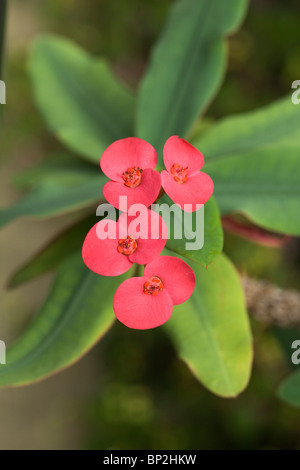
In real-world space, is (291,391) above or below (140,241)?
below

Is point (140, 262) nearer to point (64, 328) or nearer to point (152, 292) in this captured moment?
point (152, 292)

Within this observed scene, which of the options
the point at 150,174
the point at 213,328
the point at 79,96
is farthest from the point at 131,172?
the point at 79,96

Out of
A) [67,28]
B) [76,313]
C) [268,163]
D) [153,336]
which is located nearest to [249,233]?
[268,163]

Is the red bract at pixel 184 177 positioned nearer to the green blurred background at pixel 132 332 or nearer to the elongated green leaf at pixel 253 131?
the elongated green leaf at pixel 253 131

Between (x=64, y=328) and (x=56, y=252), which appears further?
(x=56, y=252)

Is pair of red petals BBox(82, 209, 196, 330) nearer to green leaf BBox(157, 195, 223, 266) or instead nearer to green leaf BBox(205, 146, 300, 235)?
green leaf BBox(157, 195, 223, 266)

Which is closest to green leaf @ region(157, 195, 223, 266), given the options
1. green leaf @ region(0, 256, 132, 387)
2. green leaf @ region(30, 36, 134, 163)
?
green leaf @ region(0, 256, 132, 387)
